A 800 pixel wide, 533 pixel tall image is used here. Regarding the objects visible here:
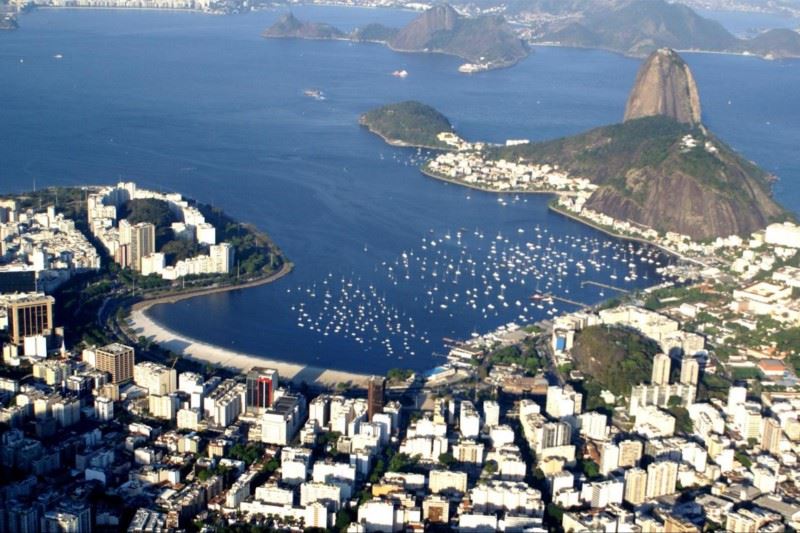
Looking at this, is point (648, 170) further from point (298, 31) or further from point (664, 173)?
point (298, 31)

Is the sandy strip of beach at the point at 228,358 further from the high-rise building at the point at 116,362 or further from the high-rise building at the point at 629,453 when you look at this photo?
the high-rise building at the point at 629,453

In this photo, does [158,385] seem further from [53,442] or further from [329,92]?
[329,92]

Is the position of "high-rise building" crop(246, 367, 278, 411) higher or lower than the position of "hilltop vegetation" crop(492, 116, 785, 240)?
lower

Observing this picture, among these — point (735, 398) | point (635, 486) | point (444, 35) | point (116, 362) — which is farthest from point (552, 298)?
point (444, 35)

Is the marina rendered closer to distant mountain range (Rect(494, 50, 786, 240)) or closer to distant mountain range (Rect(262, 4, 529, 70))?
distant mountain range (Rect(494, 50, 786, 240))

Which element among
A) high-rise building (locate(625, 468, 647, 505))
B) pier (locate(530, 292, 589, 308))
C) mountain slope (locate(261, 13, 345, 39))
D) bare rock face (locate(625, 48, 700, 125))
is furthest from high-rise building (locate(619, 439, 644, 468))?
mountain slope (locate(261, 13, 345, 39))

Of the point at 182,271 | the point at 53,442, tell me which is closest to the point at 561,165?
the point at 182,271
